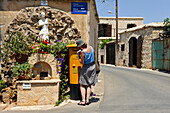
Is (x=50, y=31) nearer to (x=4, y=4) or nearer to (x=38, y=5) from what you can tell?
(x=38, y=5)

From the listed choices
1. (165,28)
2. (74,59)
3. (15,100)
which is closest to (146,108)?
(74,59)

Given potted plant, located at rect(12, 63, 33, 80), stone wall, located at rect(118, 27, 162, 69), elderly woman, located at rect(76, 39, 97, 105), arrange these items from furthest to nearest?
stone wall, located at rect(118, 27, 162, 69) → potted plant, located at rect(12, 63, 33, 80) → elderly woman, located at rect(76, 39, 97, 105)

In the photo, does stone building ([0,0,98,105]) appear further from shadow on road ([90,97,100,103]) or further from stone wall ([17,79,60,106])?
shadow on road ([90,97,100,103])

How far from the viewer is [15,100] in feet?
16.7

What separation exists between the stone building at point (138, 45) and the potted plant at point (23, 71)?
489 inches

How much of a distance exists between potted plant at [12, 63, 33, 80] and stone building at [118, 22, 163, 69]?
12427 millimetres

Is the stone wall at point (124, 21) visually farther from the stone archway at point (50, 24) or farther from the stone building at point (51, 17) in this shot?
the stone archway at point (50, 24)

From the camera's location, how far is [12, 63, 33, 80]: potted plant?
4.92 meters

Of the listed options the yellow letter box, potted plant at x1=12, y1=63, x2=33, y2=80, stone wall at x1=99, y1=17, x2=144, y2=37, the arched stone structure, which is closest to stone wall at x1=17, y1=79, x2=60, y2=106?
potted plant at x1=12, y1=63, x2=33, y2=80

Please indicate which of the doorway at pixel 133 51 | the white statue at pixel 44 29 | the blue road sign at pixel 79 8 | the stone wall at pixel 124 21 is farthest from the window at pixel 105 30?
the white statue at pixel 44 29

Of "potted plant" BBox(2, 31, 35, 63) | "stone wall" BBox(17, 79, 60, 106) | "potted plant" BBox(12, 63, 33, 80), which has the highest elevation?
"potted plant" BBox(2, 31, 35, 63)

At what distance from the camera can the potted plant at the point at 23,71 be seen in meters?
4.92

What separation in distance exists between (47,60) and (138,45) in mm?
13343

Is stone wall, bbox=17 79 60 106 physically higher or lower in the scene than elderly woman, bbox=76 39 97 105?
lower
